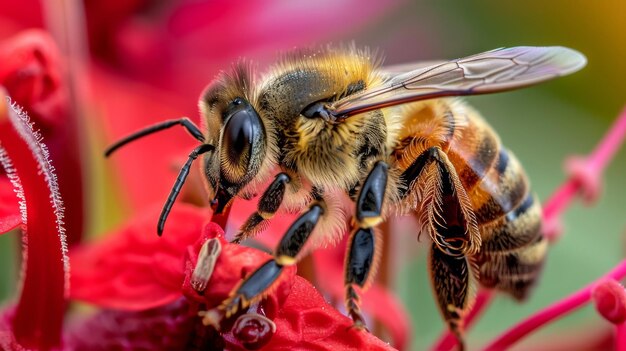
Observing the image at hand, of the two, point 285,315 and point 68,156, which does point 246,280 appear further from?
point 68,156

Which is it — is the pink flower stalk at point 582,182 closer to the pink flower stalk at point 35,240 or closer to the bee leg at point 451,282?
the bee leg at point 451,282

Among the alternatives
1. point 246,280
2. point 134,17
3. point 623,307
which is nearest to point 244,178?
point 246,280

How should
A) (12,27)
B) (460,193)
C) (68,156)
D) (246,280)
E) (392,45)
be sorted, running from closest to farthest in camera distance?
(246,280) → (460,193) → (68,156) → (12,27) → (392,45)

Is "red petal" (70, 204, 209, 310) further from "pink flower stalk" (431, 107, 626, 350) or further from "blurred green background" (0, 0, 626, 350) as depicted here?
"blurred green background" (0, 0, 626, 350)

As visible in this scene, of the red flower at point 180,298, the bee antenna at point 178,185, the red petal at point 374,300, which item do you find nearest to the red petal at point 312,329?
the red flower at point 180,298

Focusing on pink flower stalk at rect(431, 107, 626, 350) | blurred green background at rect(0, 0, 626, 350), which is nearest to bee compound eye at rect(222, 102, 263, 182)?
pink flower stalk at rect(431, 107, 626, 350)

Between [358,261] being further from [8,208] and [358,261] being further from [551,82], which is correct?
[551,82]
